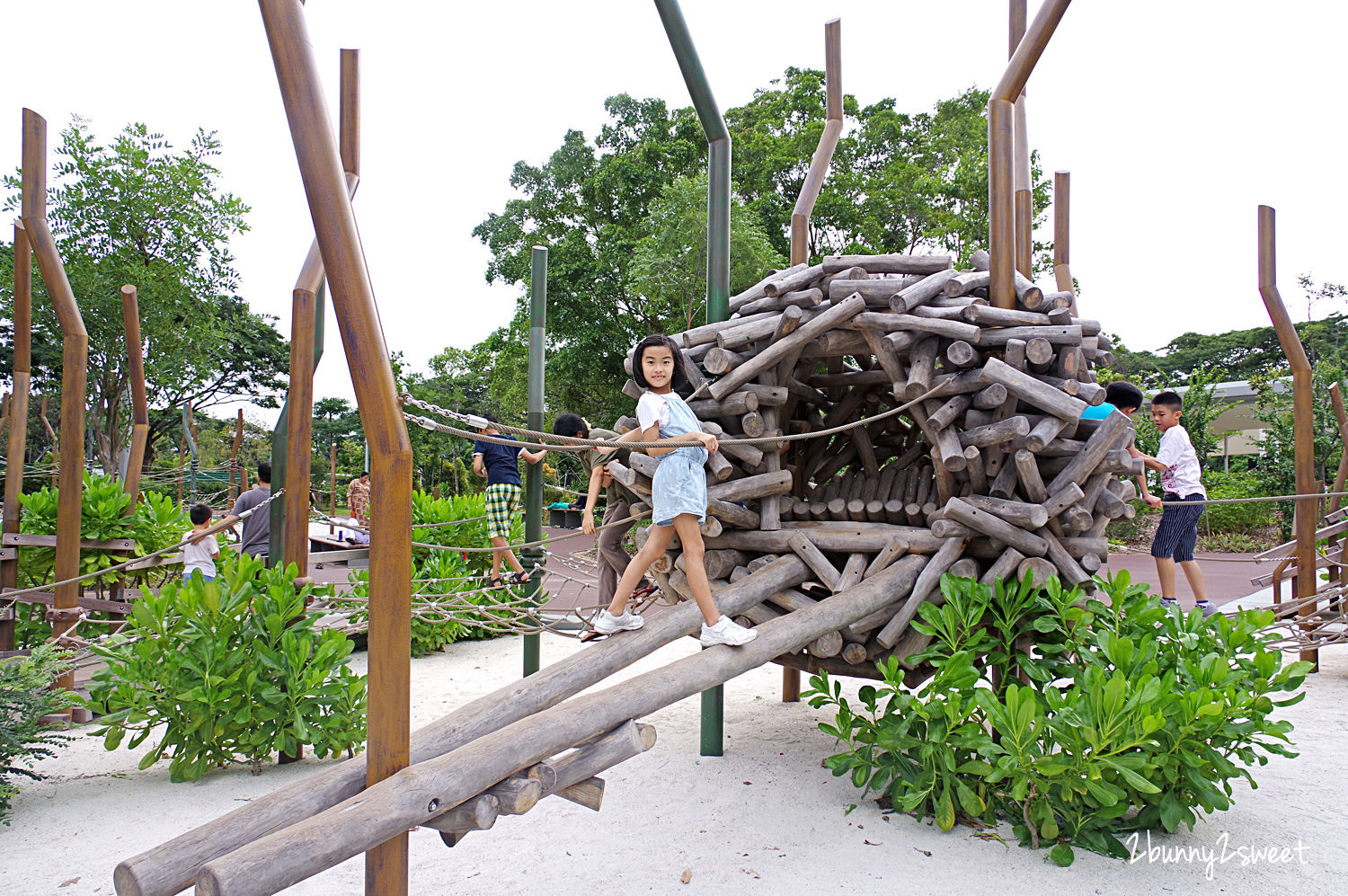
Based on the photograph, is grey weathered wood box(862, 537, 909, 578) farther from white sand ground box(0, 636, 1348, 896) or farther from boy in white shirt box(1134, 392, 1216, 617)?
boy in white shirt box(1134, 392, 1216, 617)

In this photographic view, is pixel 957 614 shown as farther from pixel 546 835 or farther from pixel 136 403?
pixel 136 403

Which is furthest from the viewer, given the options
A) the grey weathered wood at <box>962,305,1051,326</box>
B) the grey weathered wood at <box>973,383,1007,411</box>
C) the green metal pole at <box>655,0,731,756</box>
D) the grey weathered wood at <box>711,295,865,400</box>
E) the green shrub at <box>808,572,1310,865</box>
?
the green metal pole at <box>655,0,731,756</box>

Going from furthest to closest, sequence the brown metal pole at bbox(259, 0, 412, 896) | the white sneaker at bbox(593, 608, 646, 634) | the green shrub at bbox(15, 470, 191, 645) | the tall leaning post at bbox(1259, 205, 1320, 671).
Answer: the tall leaning post at bbox(1259, 205, 1320, 671) < the green shrub at bbox(15, 470, 191, 645) < the white sneaker at bbox(593, 608, 646, 634) < the brown metal pole at bbox(259, 0, 412, 896)

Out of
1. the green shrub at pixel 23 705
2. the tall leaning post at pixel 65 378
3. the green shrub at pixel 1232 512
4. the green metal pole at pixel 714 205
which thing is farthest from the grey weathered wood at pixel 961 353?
the green shrub at pixel 1232 512

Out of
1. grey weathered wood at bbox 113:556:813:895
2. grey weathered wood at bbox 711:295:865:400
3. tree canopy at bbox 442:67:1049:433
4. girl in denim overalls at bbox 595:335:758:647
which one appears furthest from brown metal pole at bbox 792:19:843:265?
tree canopy at bbox 442:67:1049:433

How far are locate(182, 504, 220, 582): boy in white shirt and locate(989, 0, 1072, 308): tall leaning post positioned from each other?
541 centimetres

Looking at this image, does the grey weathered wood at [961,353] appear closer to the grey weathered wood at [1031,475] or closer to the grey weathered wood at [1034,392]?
the grey weathered wood at [1034,392]

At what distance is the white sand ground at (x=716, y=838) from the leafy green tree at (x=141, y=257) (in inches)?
494

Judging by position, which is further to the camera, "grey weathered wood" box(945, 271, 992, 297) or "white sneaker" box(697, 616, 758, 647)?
"grey weathered wood" box(945, 271, 992, 297)

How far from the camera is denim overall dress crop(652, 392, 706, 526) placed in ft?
11.1

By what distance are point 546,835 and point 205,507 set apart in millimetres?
4273

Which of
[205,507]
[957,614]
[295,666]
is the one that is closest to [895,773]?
[957,614]

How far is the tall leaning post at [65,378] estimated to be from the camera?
4887 mm

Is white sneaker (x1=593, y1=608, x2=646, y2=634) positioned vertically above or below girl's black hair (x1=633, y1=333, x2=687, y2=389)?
below
